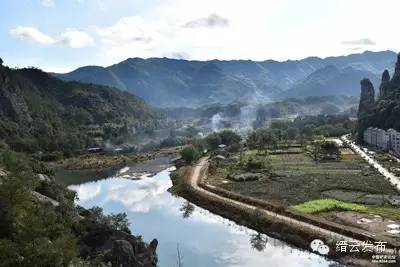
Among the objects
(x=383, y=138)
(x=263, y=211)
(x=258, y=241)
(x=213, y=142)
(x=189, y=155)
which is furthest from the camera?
(x=213, y=142)

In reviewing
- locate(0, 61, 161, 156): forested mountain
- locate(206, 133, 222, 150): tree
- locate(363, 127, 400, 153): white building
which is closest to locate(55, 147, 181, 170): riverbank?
locate(206, 133, 222, 150): tree

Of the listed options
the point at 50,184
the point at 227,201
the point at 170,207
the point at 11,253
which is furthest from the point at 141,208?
the point at 11,253

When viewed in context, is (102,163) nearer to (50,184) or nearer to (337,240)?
(50,184)

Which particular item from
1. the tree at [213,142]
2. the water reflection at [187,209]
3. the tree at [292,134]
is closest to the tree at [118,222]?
the water reflection at [187,209]

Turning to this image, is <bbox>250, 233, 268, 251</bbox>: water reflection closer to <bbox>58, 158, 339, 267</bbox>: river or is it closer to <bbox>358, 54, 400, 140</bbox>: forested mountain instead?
<bbox>58, 158, 339, 267</bbox>: river

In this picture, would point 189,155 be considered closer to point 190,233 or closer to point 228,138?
point 228,138

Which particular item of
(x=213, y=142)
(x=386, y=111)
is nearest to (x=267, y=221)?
(x=213, y=142)
